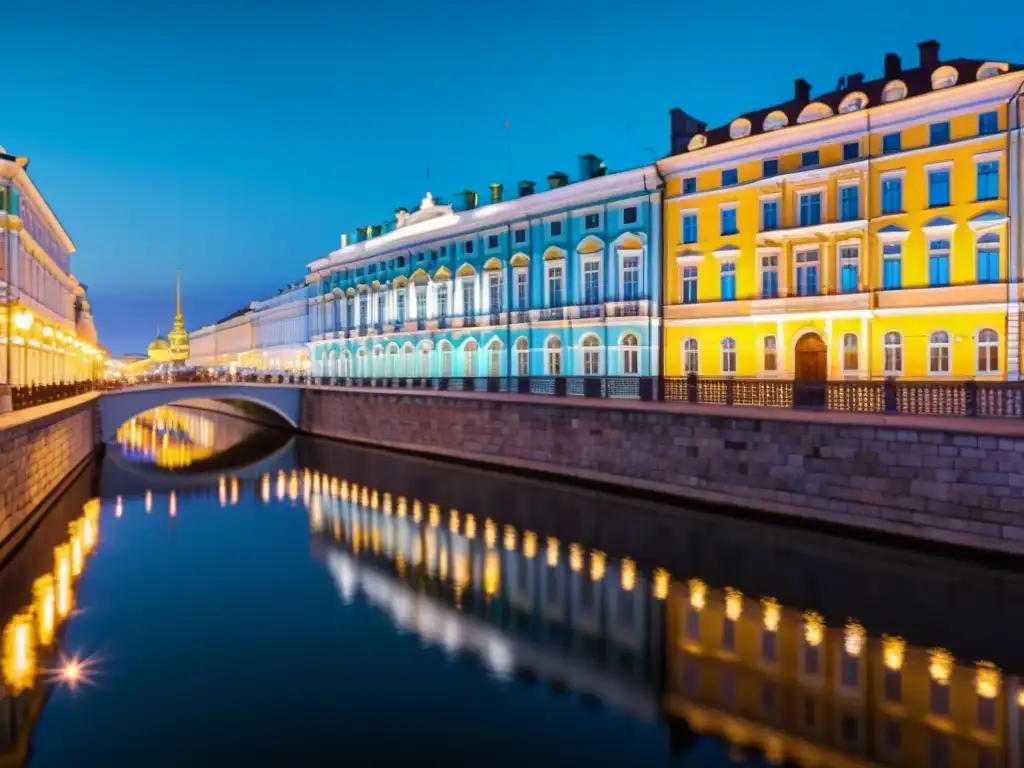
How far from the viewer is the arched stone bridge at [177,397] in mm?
41469

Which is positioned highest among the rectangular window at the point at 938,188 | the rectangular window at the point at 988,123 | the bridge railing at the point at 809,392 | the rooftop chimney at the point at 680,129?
the rooftop chimney at the point at 680,129

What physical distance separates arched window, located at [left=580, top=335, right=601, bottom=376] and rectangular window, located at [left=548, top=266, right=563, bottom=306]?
267cm

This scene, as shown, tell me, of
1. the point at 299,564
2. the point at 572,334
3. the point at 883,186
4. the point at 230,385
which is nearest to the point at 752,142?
the point at 883,186

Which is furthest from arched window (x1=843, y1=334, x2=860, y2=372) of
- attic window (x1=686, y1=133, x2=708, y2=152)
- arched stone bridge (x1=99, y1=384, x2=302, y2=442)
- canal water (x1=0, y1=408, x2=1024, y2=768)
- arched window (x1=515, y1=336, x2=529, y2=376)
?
arched stone bridge (x1=99, y1=384, x2=302, y2=442)

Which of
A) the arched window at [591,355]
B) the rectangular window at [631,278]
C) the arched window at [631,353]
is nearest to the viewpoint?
the arched window at [631,353]

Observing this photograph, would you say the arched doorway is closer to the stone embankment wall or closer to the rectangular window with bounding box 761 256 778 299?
the rectangular window with bounding box 761 256 778 299

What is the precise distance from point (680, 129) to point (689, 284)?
7.34 metres

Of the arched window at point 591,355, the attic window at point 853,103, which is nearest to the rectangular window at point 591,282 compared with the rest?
the arched window at point 591,355

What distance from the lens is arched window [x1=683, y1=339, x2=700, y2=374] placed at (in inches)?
1289

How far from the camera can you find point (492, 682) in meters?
12.5

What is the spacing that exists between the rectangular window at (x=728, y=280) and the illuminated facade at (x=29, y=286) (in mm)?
23379

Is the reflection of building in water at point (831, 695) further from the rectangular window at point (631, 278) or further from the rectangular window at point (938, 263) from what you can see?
the rectangular window at point (631, 278)

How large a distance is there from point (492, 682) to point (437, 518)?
12.0 m

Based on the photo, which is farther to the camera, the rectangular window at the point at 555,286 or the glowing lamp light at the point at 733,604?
the rectangular window at the point at 555,286
